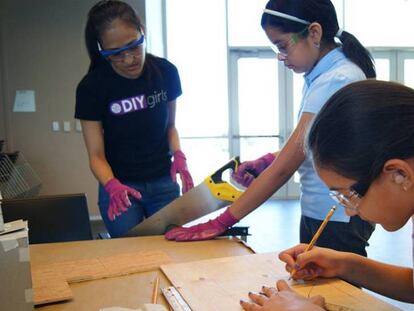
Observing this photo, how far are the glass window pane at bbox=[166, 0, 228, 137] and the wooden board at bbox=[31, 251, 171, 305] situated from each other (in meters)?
4.09

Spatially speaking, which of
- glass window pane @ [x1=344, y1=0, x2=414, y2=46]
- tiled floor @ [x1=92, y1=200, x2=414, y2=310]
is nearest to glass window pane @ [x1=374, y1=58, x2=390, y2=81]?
glass window pane @ [x1=344, y1=0, x2=414, y2=46]

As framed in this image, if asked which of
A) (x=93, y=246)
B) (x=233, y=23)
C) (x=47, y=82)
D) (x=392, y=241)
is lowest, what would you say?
(x=392, y=241)

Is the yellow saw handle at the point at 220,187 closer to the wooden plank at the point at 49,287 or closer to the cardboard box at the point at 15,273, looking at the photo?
the wooden plank at the point at 49,287

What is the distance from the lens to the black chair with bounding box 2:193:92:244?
1678mm

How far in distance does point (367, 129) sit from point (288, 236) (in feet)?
10.9

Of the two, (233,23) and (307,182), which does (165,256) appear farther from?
(233,23)

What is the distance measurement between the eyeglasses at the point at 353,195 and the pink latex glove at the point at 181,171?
975mm

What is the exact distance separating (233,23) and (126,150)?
4.09 m

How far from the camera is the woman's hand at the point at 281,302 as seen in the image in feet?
2.61

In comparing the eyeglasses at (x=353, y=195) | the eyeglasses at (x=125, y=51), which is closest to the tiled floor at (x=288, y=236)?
the eyeglasses at (x=125, y=51)

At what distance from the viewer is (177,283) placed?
3.26 feet

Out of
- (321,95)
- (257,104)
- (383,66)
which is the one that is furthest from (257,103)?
(321,95)

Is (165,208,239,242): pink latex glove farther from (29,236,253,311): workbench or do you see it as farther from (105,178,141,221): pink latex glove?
(105,178,141,221): pink latex glove

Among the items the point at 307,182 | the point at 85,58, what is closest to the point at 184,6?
the point at 85,58
